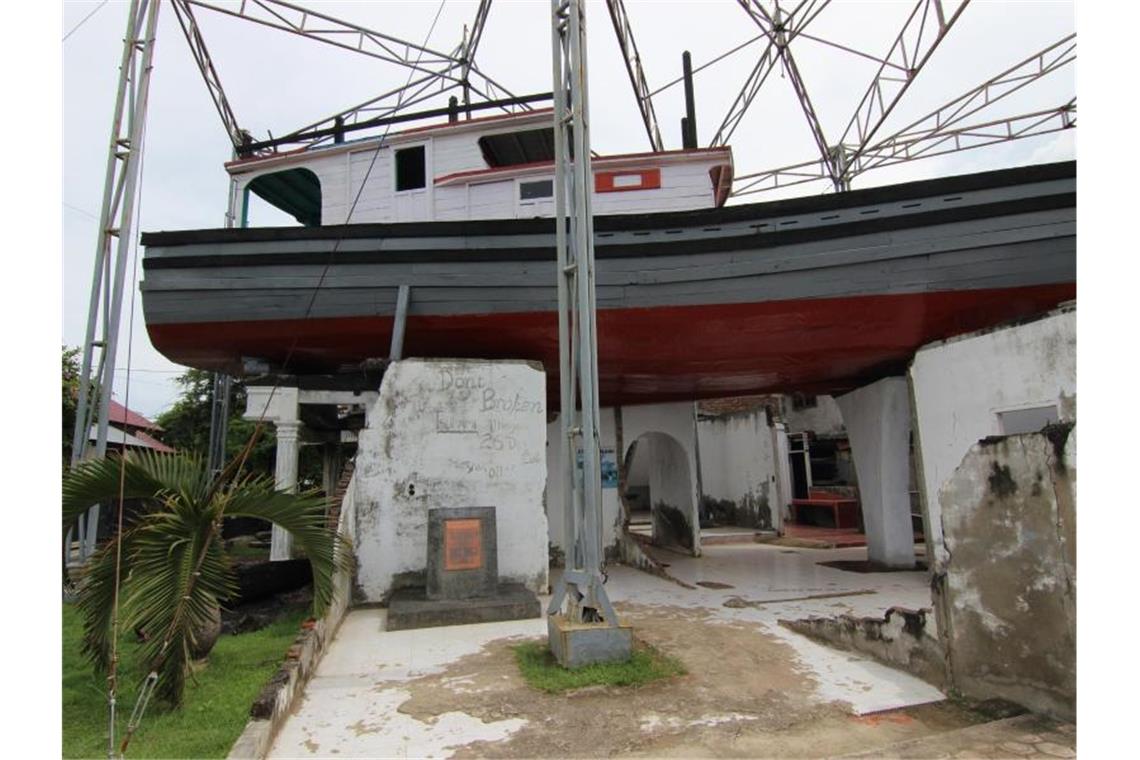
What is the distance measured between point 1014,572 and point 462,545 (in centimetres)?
512

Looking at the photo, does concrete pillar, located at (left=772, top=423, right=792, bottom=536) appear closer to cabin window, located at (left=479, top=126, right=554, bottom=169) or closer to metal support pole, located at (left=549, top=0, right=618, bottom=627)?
cabin window, located at (left=479, top=126, right=554, bottom=169)

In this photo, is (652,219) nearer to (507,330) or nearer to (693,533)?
(507,330)

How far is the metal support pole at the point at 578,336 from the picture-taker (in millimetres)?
5254

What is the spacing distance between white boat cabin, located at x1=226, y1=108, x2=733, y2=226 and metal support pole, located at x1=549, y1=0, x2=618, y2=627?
12.1 ft

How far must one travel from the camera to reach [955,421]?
26.8 feet

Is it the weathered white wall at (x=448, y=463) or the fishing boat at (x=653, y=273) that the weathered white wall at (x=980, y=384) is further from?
the weathered white wall at (x=448, y=463)

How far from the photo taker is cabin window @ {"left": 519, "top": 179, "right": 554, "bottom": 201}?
982 centimetres

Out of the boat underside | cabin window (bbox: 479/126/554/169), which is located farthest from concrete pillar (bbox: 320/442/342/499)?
cabin window (bbox: 479/126/554/169)

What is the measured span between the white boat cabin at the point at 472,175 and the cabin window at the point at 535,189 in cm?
1

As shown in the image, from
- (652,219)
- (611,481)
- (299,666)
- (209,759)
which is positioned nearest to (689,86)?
(652,219)

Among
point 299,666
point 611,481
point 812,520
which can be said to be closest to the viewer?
point 299,666

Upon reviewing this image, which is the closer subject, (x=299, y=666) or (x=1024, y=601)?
(x=1024, y=601)

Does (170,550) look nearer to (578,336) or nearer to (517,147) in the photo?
(578,336)

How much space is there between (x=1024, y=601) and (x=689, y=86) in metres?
10.8
